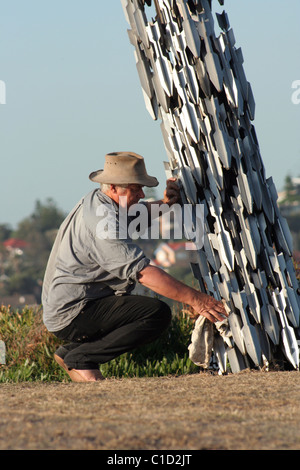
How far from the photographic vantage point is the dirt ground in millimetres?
2773

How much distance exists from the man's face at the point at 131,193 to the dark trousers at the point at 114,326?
0.72 meters

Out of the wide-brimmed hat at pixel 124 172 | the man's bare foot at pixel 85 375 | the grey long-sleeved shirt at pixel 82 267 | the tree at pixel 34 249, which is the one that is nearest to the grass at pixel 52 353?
the man's bare foot at pixel 85 375

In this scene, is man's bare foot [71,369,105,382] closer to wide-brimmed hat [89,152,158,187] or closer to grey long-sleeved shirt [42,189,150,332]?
grey long-sleeved shirt [42,189,150,332]

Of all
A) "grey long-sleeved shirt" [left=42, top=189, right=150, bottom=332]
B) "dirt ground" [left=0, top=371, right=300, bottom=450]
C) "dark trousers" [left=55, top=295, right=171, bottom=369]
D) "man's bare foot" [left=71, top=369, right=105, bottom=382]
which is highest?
"grey long-sleeved shirt" [left=42, top=189, right=150, bottom=332]

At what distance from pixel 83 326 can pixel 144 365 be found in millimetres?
1066

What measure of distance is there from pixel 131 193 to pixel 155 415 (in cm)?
196

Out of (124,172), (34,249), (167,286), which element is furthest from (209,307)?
(34,249)

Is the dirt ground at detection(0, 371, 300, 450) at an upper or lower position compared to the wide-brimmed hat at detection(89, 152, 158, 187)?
lower

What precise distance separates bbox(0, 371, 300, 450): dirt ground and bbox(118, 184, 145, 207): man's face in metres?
1.32

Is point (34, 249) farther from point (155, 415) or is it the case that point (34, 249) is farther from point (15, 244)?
point (155, 415)

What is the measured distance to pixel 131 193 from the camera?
15.5ft

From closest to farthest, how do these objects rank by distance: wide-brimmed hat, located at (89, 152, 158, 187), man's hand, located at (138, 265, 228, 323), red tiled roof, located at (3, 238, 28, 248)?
man's hand, located at (138, 265, 228, 323) < wide-brimmed hat, located at (89, 152, 158, 187) < red tiled roof, located at (3, 238, 28, 248)

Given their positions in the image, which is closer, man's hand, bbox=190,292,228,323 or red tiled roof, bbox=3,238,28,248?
man's hand, bbox=190,292,228,323

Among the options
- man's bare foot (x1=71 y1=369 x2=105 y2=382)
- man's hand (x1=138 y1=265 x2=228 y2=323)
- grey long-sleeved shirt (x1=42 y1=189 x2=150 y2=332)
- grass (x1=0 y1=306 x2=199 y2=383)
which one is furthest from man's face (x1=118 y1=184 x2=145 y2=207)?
grass (x1=0 y1=306 x2=199 y2=383)
